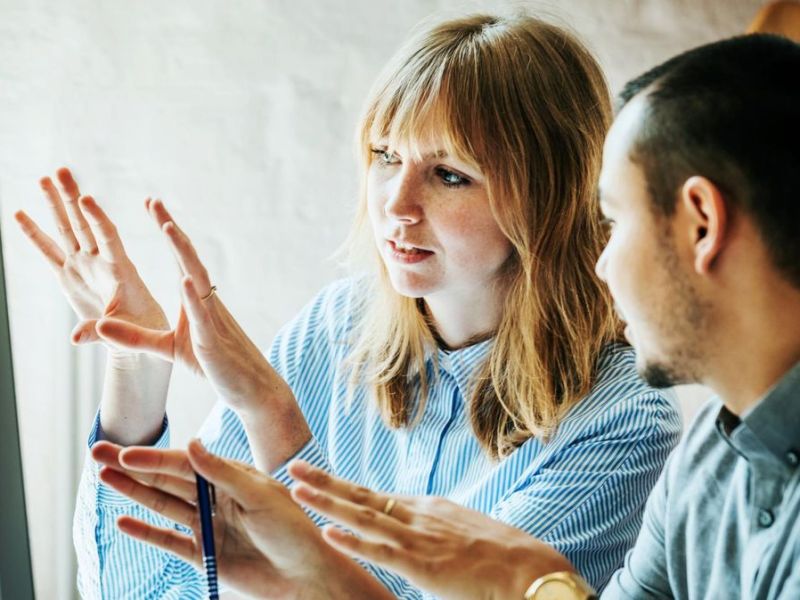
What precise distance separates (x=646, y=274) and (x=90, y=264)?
88cm

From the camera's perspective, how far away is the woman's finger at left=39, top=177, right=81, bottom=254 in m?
1.61

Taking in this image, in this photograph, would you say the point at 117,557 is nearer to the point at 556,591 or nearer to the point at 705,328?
the point at 556,591

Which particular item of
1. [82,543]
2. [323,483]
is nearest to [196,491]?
[323,483]

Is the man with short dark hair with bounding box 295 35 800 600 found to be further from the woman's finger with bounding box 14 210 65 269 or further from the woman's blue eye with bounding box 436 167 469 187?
the woman's finger with bounding box 14 210 65 269

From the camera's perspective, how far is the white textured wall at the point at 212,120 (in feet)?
7.72

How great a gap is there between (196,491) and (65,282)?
1.70 feet

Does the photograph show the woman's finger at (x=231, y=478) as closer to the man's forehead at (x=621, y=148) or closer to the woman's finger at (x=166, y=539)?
the woman's finger at (x=166, y=539)

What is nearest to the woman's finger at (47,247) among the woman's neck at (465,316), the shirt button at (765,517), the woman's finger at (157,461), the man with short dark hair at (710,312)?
the woman's finger at (157,461)

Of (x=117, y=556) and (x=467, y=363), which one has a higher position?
(x=467, y=363)

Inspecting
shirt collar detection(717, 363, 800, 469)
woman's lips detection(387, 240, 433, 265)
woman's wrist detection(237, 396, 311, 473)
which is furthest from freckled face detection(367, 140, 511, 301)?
shirt collar detection(717, 363, 800, 469)

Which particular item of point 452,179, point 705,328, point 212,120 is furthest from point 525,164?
point 212,120

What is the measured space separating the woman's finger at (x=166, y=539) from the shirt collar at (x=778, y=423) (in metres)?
0.66

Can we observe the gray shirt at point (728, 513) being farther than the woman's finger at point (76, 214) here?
No

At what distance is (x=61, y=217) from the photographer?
1613mm
